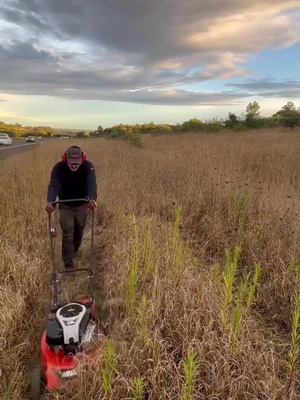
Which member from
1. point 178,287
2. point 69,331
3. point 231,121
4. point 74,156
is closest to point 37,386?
point 69,331

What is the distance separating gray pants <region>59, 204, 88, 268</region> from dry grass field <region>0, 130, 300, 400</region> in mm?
322

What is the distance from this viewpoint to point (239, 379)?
8.14ft

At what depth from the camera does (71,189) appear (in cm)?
457

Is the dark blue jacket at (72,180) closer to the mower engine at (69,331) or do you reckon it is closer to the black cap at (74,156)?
the black cap at (74,156)

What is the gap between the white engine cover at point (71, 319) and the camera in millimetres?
2572

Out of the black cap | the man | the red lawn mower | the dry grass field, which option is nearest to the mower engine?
the red lawn mower

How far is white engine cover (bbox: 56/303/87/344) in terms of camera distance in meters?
2.57

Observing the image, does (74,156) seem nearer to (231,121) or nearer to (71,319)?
(71,319)

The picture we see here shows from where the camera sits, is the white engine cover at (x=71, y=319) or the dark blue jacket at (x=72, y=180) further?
the dark blue jacket at (x=72, y=180)

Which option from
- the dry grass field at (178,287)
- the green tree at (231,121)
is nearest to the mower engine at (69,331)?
the dry grass field at (178,287)

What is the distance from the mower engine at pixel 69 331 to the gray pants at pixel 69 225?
2000 mm

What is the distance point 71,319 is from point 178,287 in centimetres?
115

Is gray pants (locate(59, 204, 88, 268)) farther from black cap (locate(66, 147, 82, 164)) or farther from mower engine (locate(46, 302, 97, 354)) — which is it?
mower engine (locate(46, 302, 97, 354))

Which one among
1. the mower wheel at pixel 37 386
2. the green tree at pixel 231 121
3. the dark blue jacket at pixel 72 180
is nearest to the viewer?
the mower wheel at pixel 37 386
